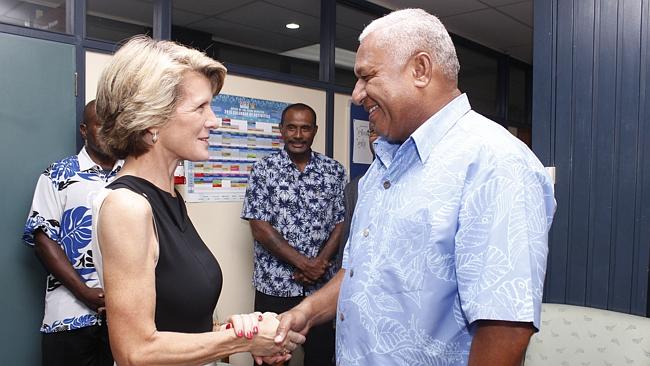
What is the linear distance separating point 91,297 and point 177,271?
120cm

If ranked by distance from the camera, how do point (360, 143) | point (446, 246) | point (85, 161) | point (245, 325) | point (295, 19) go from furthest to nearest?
point (295, 19)
point (360, 143)
point (85, 161)
point (245, 325)
point (446, 246)

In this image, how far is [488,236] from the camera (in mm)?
918

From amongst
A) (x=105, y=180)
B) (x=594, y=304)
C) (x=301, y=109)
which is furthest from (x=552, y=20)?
(x=105, y=180)

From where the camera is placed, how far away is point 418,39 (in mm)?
1104

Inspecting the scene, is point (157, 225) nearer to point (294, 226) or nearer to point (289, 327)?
point (289, 327)

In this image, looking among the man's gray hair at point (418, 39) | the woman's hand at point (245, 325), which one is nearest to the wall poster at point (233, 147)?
the woman's hand at point (245, 325)

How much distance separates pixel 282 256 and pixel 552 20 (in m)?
1.88

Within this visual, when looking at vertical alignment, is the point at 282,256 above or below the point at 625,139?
below

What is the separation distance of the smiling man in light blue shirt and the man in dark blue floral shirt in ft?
5.67

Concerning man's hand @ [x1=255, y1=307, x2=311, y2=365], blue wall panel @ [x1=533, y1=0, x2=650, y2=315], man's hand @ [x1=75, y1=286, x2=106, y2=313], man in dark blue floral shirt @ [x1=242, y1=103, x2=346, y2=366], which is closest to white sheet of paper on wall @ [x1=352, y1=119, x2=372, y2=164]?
man in dark blue floral shirt @ [x1=242, y1=103, x2=346, y2=366]

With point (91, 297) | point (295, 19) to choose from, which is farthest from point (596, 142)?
point (295, 19)

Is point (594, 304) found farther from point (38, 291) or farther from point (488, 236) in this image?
point (38, 291)

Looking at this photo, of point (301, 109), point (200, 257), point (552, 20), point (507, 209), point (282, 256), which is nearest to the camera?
point (507, 209)

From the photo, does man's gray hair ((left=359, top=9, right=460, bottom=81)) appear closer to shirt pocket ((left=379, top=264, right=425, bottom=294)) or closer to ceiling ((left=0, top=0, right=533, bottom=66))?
shirt pocket ((left=379, top=264, right=425, bottom=294))
